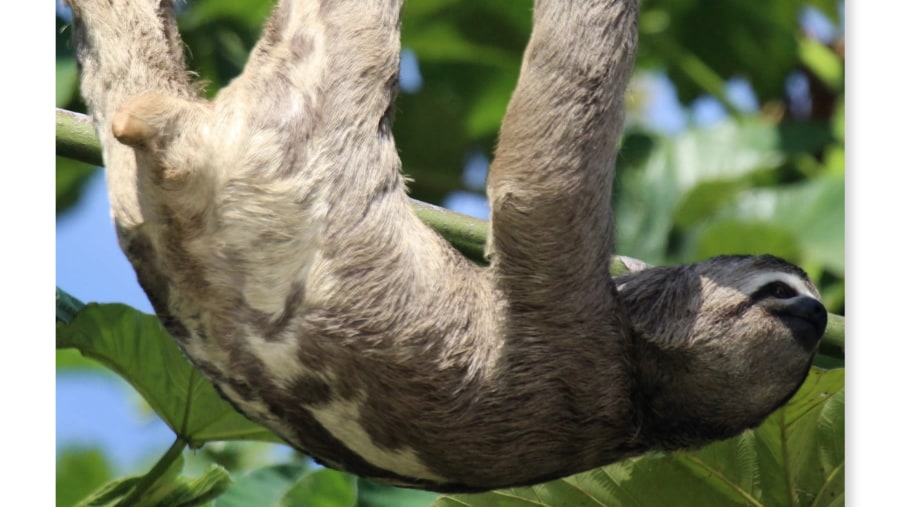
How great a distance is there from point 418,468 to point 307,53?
1.16m

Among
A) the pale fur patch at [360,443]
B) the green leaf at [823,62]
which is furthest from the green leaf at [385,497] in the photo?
the green leaf at [823,62]

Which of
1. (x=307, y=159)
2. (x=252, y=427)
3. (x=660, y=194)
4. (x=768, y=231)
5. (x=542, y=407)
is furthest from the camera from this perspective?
(x=660, y=194)

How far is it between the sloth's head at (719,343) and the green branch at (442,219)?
35 centimetres

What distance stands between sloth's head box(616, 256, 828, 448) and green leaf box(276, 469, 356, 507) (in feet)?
3.10

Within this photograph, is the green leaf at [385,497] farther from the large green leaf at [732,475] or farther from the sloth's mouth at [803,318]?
the sloth's mouth at [803,318]

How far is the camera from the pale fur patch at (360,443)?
3707 mm

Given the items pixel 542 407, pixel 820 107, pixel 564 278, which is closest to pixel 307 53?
pixel 564 278

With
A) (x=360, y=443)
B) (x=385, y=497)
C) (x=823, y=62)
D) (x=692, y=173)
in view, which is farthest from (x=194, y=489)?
(x=823, y=62)

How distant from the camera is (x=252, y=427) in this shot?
4.51 m

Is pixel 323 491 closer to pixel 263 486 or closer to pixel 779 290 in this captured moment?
pixel 263 486

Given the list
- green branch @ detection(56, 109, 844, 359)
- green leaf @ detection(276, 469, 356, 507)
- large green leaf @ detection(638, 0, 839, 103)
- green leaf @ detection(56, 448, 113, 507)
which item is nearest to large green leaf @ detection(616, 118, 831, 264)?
large green leaf @ detection(638, 0, 839, 103)

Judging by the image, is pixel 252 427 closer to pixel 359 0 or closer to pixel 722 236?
pixel 359 0

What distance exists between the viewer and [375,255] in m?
3.62

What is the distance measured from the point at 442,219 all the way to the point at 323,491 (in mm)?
919
